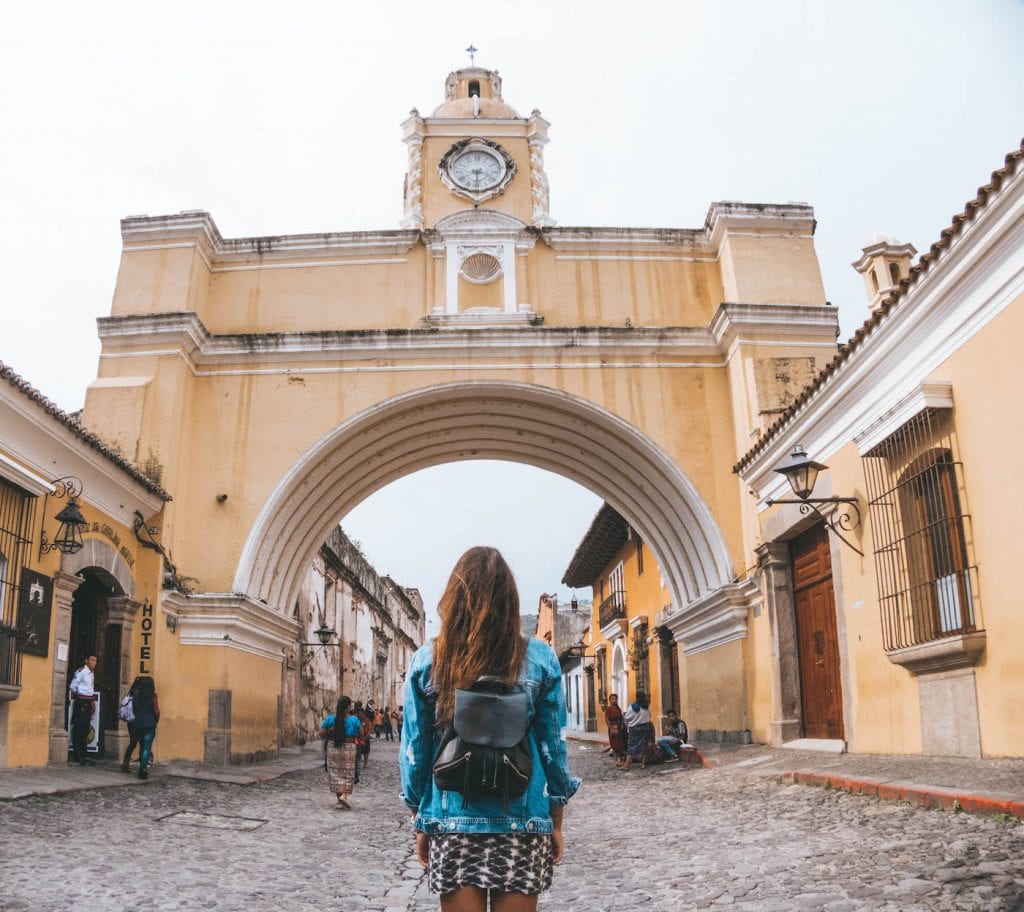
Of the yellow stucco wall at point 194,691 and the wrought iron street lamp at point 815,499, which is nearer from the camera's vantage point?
the wrought iron street lamp at point 815,499

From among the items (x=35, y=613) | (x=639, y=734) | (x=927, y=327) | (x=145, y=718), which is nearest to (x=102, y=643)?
(x=145, y=718)

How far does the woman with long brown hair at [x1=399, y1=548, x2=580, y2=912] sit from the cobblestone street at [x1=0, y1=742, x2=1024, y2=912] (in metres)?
1.88

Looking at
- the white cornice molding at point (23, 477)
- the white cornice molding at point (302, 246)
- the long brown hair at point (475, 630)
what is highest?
the white cornice molding at point (302, 246)

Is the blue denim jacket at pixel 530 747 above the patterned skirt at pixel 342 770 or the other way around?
above

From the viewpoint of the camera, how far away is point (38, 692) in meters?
9.23

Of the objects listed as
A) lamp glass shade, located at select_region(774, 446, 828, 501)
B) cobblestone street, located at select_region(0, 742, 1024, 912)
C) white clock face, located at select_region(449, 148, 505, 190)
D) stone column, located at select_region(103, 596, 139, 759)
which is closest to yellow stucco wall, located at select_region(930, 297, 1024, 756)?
cobblestone street, located at select_region(0, 742, 1024, 912)

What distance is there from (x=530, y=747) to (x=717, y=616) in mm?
10997

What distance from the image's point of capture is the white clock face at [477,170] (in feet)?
49.4

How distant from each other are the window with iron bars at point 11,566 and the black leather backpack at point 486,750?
25.1 ft

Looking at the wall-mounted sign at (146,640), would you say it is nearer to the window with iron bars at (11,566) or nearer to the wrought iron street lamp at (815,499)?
the window with iron bars at (11,566)

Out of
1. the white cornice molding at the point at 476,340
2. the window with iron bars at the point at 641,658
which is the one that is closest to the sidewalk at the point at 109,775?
the white cornice molding at the point at 476,340

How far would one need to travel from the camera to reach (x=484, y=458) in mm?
16562

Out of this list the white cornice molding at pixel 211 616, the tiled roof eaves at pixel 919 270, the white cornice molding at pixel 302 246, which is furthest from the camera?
the white cornice molding at pixel 302 246

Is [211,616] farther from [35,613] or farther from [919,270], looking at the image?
[919,270]
